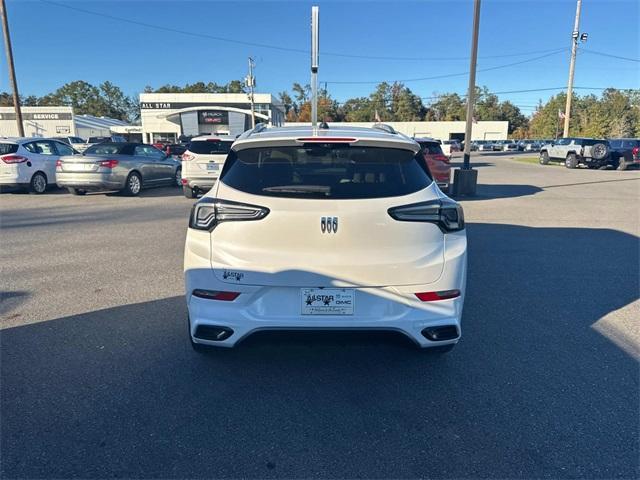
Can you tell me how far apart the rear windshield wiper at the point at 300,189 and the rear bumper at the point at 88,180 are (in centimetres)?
1091

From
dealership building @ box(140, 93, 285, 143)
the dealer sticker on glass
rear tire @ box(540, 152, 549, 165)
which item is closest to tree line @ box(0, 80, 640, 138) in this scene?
dealership building @ box(140, 93, 285, 143)

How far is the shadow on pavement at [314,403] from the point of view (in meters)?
2.38

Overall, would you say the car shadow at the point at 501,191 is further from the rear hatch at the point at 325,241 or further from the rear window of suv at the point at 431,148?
the rear hatch at the point at 325,241

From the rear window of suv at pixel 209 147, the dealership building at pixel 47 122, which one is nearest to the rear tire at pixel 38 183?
the rear window of suv at pixel 209 147

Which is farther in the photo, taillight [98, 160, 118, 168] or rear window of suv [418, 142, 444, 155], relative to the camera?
rear window of suv [418, 142, 444, 155]

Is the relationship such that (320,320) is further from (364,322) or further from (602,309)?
(602,309)

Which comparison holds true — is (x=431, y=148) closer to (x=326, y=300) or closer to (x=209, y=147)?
(x=209, y=147)

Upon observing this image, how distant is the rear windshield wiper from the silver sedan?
→ 35.9 ft

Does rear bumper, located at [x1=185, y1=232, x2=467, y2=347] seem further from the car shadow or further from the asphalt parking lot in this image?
the car shadow

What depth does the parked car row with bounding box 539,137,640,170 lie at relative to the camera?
2555 cm

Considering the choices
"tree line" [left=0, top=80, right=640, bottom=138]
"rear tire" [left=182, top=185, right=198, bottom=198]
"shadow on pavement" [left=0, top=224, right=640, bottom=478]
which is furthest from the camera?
"tree line" [left=0, top=80, right=640, bottom=138]

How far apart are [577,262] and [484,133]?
85711 mm

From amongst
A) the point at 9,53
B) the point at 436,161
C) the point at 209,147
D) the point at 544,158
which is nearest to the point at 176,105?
the point at 9,53

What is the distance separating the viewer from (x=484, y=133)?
3337 inches
